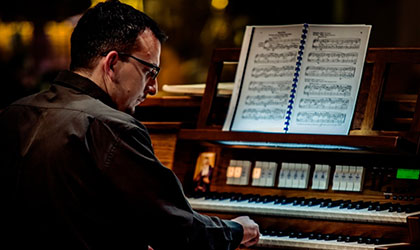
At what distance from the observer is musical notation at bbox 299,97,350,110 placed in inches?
120

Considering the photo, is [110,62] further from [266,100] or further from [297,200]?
[297,200]

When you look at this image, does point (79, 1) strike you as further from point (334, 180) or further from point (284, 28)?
point (334, 180)

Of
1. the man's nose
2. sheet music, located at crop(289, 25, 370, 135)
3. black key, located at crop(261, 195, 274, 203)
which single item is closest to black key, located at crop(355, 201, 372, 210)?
sheet music, located at crop(289, 25, 370, 135)

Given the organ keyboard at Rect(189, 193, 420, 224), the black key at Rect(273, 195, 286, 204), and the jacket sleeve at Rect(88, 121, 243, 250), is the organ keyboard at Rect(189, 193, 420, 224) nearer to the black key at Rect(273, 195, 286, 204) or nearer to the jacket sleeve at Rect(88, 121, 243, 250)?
the black key at Rect(273, 195, 286, 204)

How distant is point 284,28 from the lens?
3344mm

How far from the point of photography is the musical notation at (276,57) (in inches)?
129

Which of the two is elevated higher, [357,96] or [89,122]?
[357,96]

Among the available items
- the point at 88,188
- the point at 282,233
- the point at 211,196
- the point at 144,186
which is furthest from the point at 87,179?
the point at 211,196

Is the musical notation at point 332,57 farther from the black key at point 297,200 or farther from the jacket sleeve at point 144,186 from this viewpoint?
the jacket sleeve at point 144,186

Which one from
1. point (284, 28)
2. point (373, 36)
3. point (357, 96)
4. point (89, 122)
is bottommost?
point (89, 122)

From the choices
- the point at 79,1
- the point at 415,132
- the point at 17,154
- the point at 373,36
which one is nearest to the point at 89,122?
the point at 17,154

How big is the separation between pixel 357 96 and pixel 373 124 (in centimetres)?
15

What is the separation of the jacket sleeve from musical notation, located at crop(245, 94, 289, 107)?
1073 millimetres

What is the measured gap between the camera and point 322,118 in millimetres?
3090
